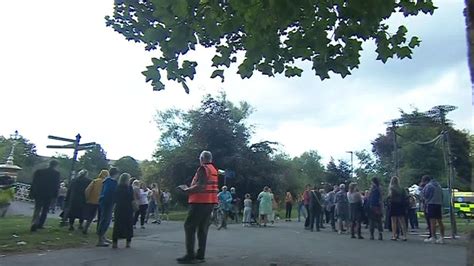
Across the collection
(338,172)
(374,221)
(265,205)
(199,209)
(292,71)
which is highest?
(338,172)

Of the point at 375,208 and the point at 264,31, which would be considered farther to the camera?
the point at 375,208

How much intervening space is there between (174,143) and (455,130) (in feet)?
115

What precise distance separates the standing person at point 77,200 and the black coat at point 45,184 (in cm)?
65

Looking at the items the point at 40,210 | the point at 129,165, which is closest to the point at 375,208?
the point at 40,210

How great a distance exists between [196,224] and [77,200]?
20.6 feet

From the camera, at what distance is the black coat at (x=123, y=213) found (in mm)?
10453

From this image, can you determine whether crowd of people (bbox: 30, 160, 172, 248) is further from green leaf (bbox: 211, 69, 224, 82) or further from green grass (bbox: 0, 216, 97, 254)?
green leaf (bbox: 211, 69, 224, 82)

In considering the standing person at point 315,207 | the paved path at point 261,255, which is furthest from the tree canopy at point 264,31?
the standing person at point 315,207

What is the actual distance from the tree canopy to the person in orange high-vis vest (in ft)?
5.97

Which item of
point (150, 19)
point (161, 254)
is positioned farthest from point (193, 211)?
point (150, 19)

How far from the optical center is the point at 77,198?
13.4 metres

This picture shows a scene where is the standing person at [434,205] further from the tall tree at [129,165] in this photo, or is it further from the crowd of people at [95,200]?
the tall tree at [129,165]

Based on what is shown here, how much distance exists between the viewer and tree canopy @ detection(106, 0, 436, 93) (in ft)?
20.7

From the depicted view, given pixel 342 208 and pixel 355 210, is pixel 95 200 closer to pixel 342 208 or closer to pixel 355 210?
pixel 355 210
